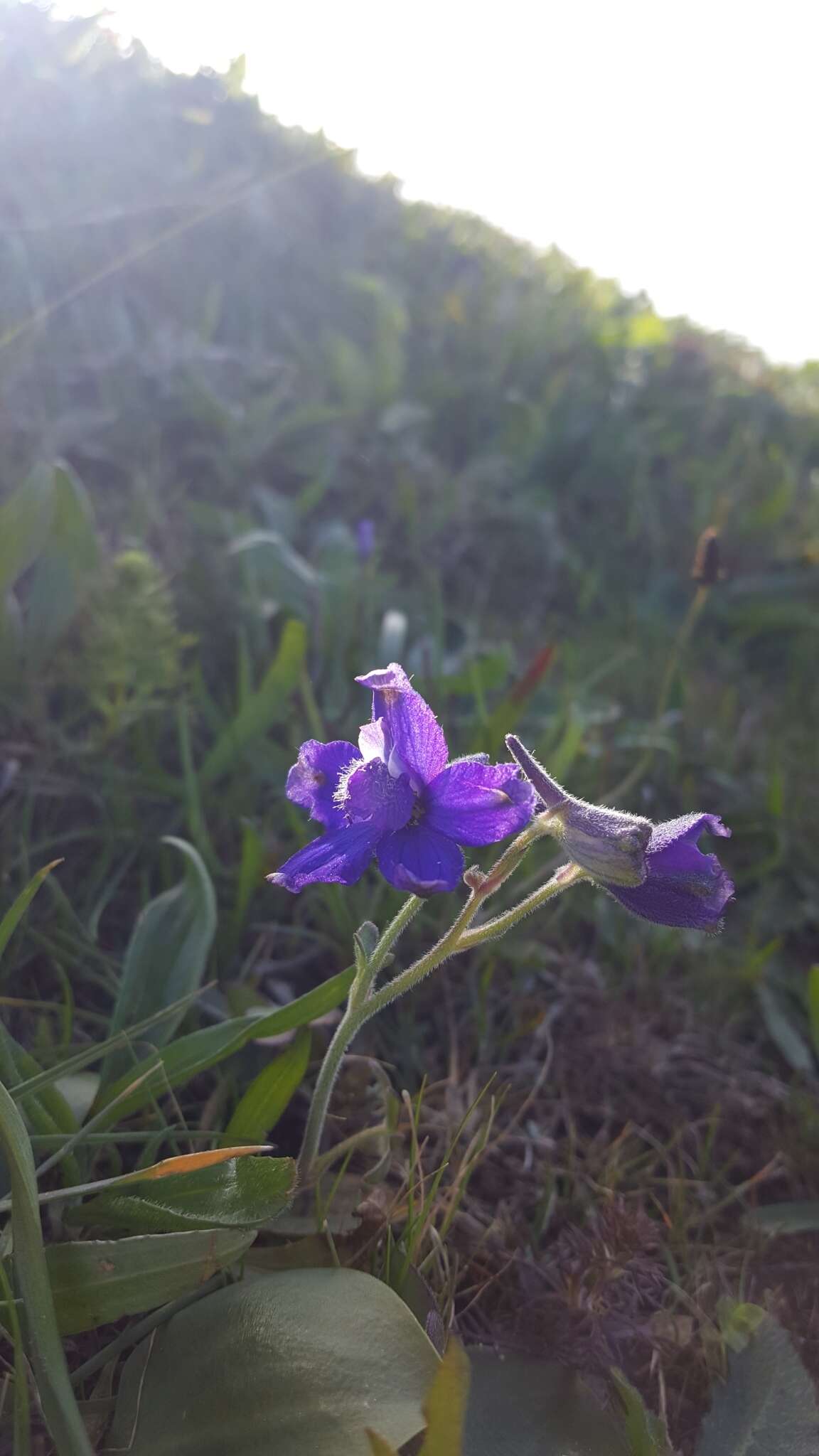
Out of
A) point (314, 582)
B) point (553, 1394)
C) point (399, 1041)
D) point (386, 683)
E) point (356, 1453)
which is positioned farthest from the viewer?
point (314, 582)

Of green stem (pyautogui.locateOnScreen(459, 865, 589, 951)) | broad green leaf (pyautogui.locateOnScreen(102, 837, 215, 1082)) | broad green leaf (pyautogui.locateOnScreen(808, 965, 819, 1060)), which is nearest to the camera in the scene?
green stem (pyautogui.locateOnScreen(459, 865, 589, 951))

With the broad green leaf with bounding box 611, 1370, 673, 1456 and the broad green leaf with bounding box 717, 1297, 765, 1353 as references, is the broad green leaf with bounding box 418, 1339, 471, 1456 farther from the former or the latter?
the broad green leaf with bounding box 717, 1297, 765, 1353

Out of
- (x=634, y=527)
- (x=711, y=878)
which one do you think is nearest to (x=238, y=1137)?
(x=711, y=878)

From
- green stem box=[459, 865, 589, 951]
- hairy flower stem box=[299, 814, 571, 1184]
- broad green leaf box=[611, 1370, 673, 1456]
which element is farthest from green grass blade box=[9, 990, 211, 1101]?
broad green leaf box=[611, 1370, 673, 1456]

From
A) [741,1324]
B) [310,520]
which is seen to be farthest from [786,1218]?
[310,520]

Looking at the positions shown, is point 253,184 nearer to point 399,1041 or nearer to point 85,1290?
point 399,1041

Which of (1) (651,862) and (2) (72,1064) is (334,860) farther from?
(2) (72,1064)
